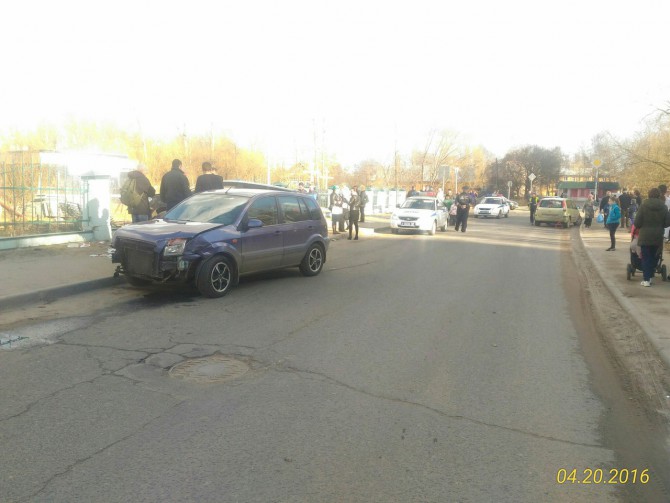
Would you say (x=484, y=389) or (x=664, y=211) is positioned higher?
(x=664, y=211)

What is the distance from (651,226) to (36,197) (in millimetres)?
13031

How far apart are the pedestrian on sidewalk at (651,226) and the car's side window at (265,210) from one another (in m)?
6.65

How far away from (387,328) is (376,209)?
33847 millimetres

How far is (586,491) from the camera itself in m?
3.46

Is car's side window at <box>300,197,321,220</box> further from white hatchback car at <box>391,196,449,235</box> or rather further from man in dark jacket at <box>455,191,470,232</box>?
man in dark jacket at <box>455,191,470,232</box>

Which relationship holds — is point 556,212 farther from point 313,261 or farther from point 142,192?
point 142,192

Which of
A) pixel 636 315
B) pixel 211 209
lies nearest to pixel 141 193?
pixel 211 209

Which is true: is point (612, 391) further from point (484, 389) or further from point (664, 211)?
point (664, 211)

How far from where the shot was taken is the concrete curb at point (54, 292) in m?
7.75

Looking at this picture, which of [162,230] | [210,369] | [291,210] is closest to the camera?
[210,369]

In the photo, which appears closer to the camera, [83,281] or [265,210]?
[83,281]

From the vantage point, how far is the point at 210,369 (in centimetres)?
540

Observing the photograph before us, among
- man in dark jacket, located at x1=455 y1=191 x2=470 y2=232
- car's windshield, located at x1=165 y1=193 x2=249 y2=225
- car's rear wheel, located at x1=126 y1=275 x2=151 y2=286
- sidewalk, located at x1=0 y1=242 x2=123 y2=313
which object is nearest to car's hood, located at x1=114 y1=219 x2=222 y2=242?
car's windshield, located at x1=165 y1=193 x2=249 y2=225

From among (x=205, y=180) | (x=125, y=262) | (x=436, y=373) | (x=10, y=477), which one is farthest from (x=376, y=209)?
(x=10, y=477)
